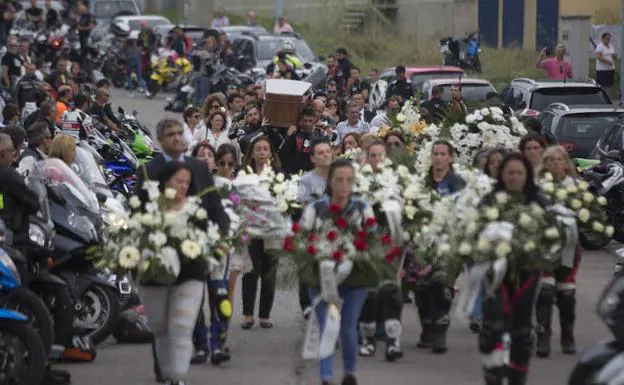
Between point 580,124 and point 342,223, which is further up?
point 342,223

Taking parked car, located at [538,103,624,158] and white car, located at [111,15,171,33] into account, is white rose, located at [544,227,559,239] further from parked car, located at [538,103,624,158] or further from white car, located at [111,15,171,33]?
white car, located at [111,15,171,33]

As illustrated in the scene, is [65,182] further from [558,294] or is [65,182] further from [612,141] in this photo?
[612,141]

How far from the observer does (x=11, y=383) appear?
11.6 meters

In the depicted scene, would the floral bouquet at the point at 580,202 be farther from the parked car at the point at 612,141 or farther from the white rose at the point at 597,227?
the parked car at the point at 612,141

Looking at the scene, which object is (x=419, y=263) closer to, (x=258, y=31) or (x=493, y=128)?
(x=493, y=128)

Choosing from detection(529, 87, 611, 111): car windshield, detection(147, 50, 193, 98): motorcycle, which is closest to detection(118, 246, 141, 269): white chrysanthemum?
detection(529, 87, 611, 111): car windshield

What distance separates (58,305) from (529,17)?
3527 cm

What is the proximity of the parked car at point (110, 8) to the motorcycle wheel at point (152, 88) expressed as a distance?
12.4m

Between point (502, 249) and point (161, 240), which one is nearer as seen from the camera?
point (502, 249)

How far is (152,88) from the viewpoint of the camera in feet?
153

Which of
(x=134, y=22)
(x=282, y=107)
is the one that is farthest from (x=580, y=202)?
(x=134, y=22)

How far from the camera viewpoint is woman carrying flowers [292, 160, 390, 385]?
11.3 metres

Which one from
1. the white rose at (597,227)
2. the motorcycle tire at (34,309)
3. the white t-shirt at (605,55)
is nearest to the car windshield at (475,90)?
the white t-shirt at (605,55)

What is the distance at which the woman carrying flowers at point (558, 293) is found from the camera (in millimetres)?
13453
